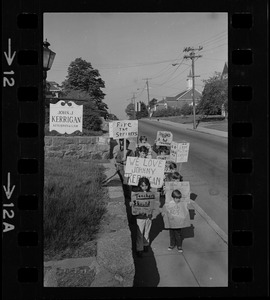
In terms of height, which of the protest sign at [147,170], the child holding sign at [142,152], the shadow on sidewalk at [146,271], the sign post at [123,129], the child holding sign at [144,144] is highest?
the sign post at [123,129]

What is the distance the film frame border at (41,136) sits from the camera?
1.40 meters

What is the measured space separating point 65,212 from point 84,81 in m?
1.24

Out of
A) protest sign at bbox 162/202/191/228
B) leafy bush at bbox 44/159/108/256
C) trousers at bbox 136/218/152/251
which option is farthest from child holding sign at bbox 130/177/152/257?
leafy bush at bbox 44/159/108/256

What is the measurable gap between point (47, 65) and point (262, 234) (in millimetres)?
1263

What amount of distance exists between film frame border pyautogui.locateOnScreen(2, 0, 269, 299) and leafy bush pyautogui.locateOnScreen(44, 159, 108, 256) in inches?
16.7

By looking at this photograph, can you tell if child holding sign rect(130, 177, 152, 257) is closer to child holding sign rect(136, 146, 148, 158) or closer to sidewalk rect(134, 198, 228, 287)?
sidewalk rect(134, 198, 228, 287)

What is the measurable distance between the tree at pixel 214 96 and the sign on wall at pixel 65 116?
83cm

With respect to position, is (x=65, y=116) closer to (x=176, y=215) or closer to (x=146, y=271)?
(x=146, y=271)

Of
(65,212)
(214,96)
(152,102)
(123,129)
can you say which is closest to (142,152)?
(123,129)

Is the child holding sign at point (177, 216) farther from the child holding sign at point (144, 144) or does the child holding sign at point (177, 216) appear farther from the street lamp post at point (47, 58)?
the street lamp post at point (47, 58)

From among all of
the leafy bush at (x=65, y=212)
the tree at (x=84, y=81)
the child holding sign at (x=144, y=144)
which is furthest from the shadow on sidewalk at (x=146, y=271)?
the child holding sign at (x=144, y=144)

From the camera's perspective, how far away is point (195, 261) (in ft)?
9.88
